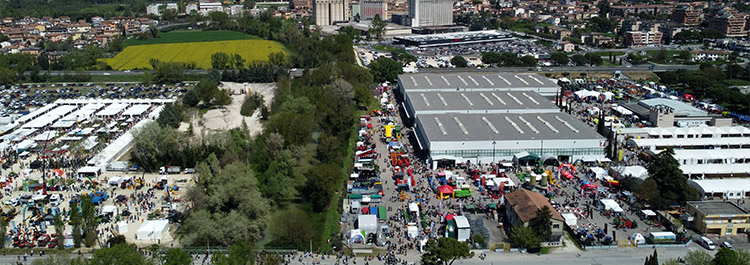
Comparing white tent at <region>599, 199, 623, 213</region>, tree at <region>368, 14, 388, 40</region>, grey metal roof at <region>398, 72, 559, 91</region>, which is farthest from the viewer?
tree at <region>368, 14, 388, 40</region>

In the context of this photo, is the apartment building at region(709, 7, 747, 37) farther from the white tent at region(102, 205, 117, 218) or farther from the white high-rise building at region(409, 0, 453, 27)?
the white tent at region(102, 205, 117, 218)

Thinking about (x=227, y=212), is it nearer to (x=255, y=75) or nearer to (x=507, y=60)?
(x=255, y=75)

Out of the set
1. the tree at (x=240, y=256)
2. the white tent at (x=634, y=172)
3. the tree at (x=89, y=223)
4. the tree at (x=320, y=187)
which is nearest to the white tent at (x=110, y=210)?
the tree at (x=89, y=223)

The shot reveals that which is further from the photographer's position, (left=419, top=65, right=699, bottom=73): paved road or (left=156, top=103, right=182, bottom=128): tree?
(left=419, top=65, right=699, bottom=73): paved road

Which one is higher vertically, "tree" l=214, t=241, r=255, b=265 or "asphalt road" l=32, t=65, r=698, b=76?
"asphalt road" l=32, t=65, r=698, b=76

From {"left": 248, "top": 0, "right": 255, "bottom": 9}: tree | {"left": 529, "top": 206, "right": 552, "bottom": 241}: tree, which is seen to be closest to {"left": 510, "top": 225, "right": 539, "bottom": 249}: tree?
{"left": 529, "top": 206, "right": 552, "bottom": 241}: tree

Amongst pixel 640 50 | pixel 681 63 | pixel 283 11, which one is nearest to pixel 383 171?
pixel 681 63
